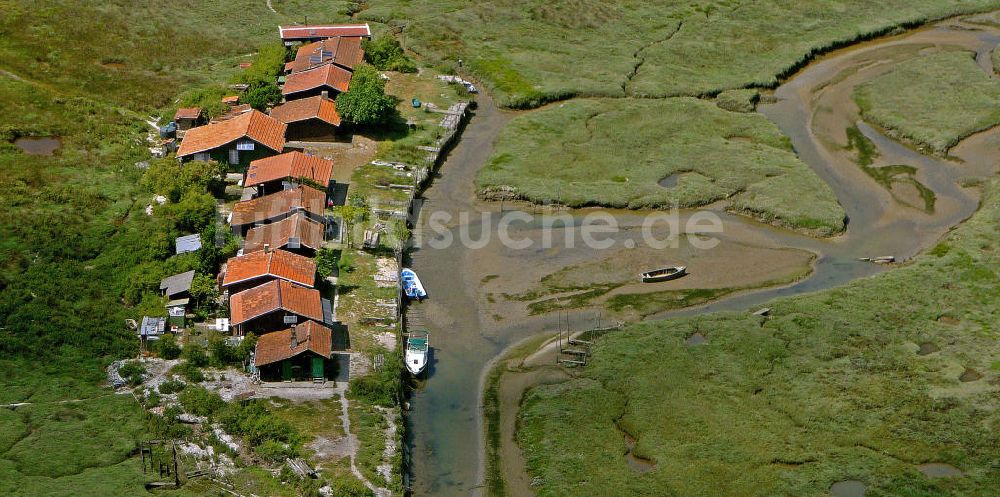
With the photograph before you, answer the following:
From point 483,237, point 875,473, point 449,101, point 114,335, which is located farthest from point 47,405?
point 449,101

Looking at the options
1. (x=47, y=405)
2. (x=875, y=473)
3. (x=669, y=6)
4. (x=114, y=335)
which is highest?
(x=669, y=6)

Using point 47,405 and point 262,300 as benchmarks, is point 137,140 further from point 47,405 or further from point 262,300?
point 47,405

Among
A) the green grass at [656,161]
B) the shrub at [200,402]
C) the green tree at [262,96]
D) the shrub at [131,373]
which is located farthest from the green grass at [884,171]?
the shrub at [131,373]

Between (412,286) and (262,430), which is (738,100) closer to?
(412,286)

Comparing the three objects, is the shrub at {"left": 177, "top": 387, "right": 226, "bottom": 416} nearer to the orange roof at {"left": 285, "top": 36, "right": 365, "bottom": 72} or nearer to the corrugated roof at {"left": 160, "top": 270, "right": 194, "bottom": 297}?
the corrugated roof at {"left": 160, "top": 270, "right": 194, "bottom": 297}

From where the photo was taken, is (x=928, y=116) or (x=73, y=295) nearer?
(x=73, y=295)

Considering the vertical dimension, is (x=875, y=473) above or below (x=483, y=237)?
below

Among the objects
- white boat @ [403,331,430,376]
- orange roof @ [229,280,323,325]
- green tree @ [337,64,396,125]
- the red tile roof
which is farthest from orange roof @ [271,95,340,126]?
white boat @ [403,331,430,376]
